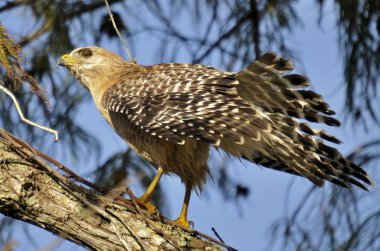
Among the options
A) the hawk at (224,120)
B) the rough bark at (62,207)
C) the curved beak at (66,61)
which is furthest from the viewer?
the curved beak at (66,61)

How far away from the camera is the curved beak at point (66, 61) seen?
4.75 meters

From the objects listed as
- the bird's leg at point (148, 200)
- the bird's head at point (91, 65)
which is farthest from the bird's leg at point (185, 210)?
the bird's head at point (91, 65)

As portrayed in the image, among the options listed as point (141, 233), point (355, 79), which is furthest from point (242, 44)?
point (141, 233)

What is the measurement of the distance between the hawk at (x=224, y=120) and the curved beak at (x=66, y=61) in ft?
1.78

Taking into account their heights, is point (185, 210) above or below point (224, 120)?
below

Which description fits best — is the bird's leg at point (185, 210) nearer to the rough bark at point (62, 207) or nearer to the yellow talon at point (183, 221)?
the yellow talon at point (183, 221)

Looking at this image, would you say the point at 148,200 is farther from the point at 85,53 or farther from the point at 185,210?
the point at 85,53

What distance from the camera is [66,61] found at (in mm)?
4785

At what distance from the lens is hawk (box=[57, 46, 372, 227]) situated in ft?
12.1

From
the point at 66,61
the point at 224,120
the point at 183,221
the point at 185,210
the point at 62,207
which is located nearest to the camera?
the point at 62,207

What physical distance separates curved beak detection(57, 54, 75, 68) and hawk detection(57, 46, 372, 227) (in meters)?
0.54

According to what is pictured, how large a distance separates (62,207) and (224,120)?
967 millimetres

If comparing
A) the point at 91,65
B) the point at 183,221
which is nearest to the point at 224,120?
the point at 183,221

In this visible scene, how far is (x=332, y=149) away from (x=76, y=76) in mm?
1941
